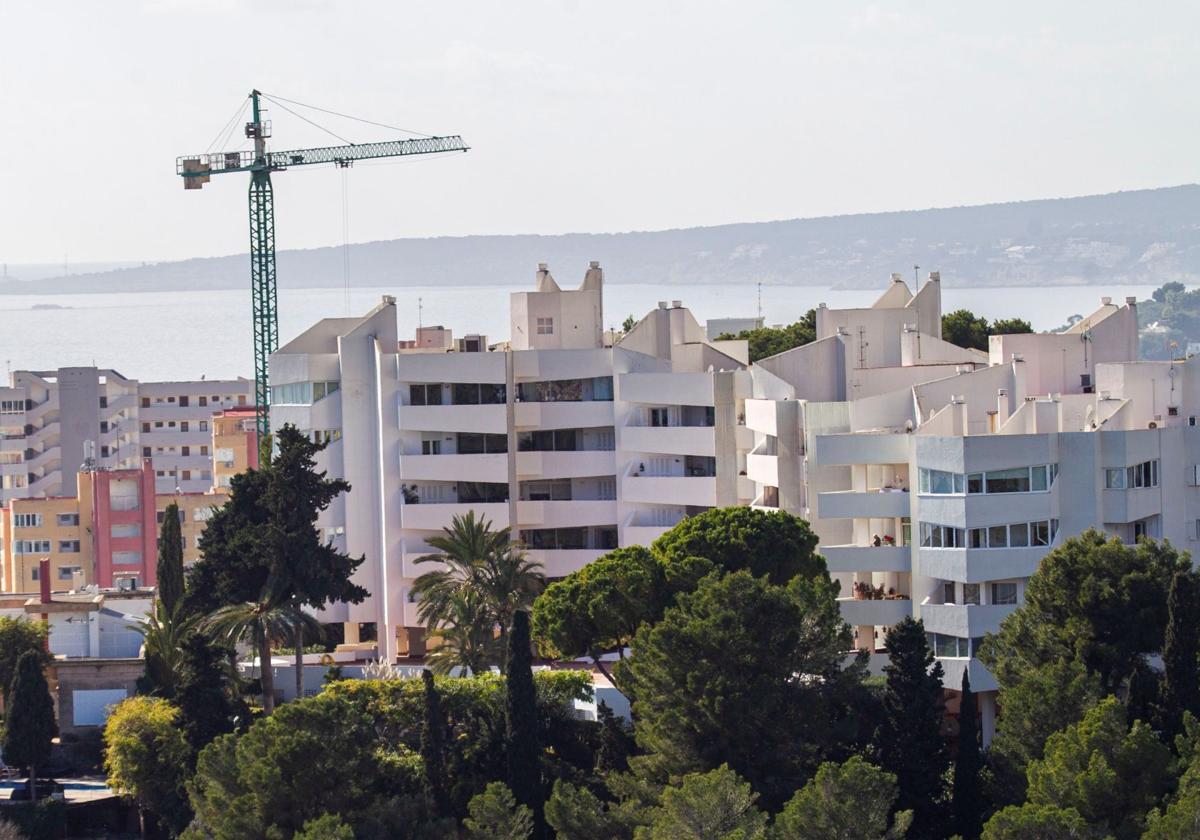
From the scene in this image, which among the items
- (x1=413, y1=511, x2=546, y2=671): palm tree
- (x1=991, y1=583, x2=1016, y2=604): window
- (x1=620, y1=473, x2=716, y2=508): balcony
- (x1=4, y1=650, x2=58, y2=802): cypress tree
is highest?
(x1=620, y1=473, x2=716, y2=508): balcony

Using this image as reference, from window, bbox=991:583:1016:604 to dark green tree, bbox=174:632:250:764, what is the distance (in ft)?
55.0

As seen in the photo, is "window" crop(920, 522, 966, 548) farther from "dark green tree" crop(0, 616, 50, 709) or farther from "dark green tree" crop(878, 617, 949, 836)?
"dark green tree" crop(0, 616, 50, 709)

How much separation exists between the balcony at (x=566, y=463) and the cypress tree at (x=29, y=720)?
16412mm

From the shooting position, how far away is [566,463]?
7069cm

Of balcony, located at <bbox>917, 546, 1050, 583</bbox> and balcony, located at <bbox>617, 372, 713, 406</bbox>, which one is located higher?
balcony, located at <bbox>617, 372, 713, 406</bbox>

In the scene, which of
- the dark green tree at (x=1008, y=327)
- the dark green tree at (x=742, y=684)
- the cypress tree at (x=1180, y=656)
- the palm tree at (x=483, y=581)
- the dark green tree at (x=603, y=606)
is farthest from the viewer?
the dark green tree at (x=1008, y=327)

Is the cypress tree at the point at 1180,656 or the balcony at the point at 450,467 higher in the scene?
the balcony at the point at 450,467

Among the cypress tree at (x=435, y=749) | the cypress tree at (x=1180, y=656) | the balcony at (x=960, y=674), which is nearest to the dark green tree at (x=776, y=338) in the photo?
the balcony at (x=960, y=674)

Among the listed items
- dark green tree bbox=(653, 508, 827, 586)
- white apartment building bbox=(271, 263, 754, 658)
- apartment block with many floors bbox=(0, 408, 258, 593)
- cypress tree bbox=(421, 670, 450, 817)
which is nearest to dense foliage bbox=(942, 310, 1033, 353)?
white apartment building bbox=(271, 263, 754, 658)

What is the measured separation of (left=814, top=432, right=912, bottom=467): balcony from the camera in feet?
189

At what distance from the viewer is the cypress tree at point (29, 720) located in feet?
191

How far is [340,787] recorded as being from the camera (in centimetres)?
4753

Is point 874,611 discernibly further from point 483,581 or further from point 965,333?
point 965,333

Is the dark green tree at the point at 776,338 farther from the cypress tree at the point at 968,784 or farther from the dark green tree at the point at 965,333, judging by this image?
the cypress tree at the point at 968,784
